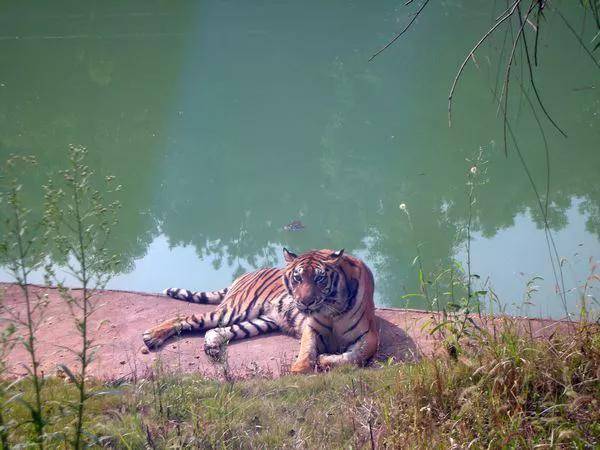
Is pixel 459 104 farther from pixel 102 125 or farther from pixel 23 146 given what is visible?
pixel 23 146

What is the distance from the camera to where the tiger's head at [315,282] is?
6.09m

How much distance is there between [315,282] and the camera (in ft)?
20.1

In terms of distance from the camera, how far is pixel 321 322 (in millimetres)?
6184

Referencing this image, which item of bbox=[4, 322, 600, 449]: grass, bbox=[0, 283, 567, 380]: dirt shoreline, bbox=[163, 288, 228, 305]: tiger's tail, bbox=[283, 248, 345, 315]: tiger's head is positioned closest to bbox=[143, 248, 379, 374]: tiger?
bbox=[283, 248, 345, 315]: tiger's head

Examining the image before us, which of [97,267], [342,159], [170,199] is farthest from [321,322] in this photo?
[342,159]

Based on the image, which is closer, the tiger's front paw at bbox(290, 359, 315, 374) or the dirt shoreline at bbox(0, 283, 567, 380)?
the tiger's front paw at bbox(290, 359, 315, 374)

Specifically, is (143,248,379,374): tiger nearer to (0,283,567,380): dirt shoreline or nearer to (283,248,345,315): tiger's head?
(283,248,345,315): tiger's head

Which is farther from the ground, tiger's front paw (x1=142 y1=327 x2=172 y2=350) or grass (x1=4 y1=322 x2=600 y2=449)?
tiger's front paw (x1=142 y1=327 x2=172 y2=350)

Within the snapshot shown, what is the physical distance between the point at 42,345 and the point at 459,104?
12.3 metres

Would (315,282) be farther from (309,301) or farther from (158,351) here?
(158,351)

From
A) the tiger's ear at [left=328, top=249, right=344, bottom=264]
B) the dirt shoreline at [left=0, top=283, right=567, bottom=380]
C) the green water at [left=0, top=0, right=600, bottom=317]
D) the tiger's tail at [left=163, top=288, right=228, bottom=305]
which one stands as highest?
the green water at [left=0, top=0, right=600, bottom=317]

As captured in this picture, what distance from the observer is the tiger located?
19.3 feet

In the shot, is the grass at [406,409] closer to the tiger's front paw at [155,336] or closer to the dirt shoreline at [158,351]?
the dirt shoreline at [158,351]

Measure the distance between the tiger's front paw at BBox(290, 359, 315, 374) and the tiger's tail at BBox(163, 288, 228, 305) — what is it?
2.30 meters
